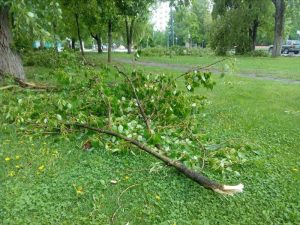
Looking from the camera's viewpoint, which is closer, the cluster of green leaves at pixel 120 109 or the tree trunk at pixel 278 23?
the cluster of green leaves at pixel 120 109

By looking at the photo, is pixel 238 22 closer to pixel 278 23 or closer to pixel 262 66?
pixel 278 23

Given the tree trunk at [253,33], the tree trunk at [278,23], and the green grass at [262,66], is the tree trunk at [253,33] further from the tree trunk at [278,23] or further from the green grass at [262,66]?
the green grass at [262,66]

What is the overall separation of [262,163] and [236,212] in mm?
1076

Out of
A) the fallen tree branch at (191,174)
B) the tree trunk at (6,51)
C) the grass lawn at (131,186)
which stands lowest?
the grass lawn at (131,186)

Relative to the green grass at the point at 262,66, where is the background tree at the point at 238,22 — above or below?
above

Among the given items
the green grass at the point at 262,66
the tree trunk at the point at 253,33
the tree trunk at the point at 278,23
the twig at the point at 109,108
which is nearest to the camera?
the twig at the point at 109,108

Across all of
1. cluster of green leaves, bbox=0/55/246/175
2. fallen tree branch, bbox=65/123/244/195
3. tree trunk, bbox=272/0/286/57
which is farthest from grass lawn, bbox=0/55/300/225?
tree trunk, bbox=272/0/286/57

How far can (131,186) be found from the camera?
3.20 m

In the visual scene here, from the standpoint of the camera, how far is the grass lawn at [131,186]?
110 inches

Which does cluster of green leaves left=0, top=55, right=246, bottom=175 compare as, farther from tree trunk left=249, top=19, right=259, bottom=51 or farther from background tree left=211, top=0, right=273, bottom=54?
tree trunk left=249, top=19, right=259, bottom=51

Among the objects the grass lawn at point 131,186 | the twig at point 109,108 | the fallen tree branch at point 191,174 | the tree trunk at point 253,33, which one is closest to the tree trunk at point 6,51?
the grass lawn at point 131,186

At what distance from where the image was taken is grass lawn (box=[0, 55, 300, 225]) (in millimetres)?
2785

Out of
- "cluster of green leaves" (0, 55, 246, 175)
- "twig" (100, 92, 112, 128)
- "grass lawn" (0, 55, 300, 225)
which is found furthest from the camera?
"twig" (100, 92, 112, 128)

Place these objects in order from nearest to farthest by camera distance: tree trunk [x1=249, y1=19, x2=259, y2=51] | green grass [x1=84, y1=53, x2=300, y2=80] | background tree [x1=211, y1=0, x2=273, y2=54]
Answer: green grass [x1=84, y1=53, x2=300, y2=80]
background tree [x1=211, y1=0, x2=273, y2=54]
tree trunk [x1=249, y1=19, x2=259, y2=51]
